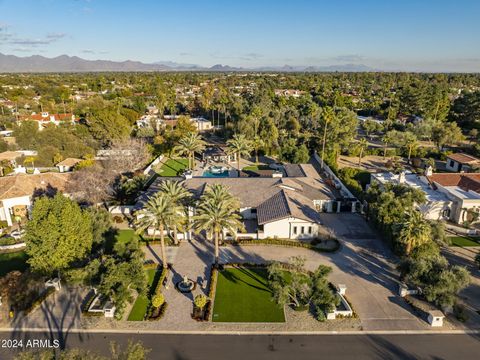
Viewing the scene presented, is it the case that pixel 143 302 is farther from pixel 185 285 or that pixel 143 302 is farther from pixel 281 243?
pixel 281 243

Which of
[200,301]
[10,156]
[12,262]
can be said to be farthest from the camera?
[10,156]

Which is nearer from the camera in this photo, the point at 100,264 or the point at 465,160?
the point at 100,264

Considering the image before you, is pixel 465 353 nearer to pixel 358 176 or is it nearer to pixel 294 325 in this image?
pixel 294 325

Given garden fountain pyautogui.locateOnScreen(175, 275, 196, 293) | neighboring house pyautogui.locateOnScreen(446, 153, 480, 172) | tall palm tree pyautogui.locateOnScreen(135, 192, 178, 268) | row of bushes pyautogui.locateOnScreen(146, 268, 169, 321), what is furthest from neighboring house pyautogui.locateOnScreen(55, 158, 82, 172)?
neighboring house pyautogui.locateOnScreen(446, 153, 480, 172)

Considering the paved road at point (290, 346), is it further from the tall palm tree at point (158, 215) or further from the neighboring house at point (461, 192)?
the neighboring house at point (461, 192)

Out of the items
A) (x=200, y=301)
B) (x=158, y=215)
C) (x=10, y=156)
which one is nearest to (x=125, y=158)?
(x=10, y=156)

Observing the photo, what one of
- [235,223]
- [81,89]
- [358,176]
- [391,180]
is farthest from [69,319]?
[81,89]

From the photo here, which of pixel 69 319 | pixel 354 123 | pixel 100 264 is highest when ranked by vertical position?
pixel 354 123
